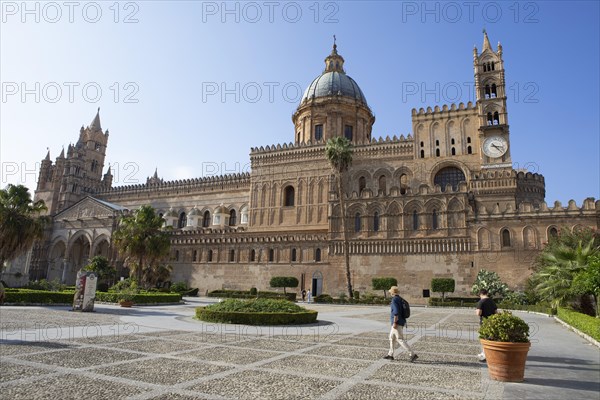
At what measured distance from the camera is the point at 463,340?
13.2 metres

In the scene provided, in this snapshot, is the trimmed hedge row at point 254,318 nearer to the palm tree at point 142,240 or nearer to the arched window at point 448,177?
the palm tree at point 142,240

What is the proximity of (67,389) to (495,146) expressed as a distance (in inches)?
1712

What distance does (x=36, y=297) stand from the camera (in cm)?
2425

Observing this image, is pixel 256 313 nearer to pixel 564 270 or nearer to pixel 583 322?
pixel 583 322

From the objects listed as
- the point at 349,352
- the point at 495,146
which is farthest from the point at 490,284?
the point at 349,352

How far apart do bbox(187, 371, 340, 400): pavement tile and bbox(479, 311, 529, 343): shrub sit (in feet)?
10.8

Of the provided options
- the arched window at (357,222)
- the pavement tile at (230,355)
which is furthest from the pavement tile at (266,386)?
the arched window at (357,222)

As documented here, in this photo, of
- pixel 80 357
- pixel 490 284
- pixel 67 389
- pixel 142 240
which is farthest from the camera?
pixel 142 240

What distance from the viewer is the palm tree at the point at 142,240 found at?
3716 cm

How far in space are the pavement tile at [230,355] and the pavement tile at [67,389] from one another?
2683mm

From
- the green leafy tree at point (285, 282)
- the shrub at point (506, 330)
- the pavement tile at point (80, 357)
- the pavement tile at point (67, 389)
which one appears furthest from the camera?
the green leafy tree at point (285, 282)

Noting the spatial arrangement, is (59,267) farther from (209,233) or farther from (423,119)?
(423,119)

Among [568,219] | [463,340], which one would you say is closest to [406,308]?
[463,340]

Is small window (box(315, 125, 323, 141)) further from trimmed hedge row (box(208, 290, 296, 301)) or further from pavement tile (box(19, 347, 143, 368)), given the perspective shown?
pavement tile (box(19, 347, 143, 368))
